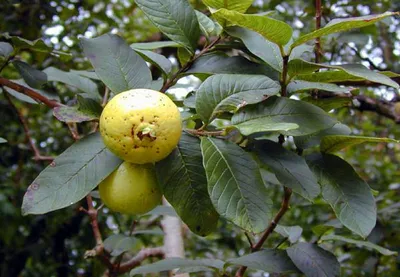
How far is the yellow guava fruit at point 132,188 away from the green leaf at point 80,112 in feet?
0.34

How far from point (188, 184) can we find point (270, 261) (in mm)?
Result: 341

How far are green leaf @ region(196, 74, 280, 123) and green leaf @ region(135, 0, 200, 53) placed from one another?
122 mm

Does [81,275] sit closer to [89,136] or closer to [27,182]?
[27,182]

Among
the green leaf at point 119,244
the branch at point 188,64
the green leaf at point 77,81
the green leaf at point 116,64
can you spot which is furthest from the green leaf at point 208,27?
the green leaf at point 119,244

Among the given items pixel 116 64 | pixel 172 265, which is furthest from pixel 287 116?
pixel 172 265

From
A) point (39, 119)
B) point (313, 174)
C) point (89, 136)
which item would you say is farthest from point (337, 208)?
point (39, 119)

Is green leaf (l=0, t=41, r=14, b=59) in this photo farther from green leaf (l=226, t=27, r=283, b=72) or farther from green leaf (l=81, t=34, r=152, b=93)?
green leaf (l=226, t=27, r=283, b=72)

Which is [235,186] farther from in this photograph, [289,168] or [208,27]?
[208,27]

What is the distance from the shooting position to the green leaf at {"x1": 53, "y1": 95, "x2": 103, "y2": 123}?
0.81m

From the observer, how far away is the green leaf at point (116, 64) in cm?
90

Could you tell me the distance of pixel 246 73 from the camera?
3.07 ft

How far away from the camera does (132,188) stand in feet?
2.76

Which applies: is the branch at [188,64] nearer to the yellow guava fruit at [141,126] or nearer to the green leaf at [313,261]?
the yellow guava fruit at [141,126]

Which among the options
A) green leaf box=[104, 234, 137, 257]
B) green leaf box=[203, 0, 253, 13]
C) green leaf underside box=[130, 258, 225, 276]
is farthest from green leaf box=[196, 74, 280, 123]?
green leaf box=[104, 234, 137, 257]
